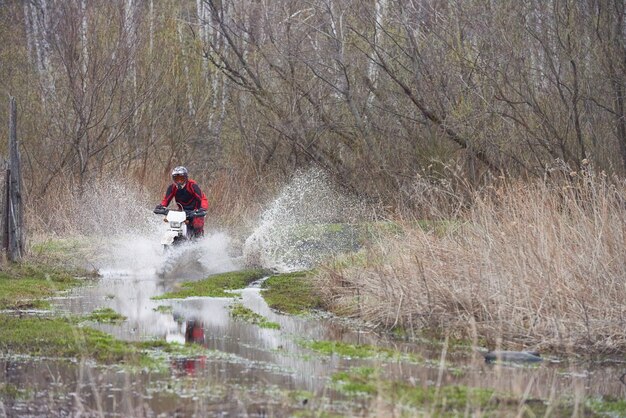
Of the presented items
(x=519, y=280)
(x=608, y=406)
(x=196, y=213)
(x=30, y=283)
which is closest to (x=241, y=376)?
(x=608, y=406)

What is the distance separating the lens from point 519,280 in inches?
482

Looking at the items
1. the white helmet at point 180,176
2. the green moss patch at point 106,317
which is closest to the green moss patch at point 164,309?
the green moss patch at point 106,317

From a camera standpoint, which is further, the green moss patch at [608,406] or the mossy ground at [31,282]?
the mossy ground at [31,282]

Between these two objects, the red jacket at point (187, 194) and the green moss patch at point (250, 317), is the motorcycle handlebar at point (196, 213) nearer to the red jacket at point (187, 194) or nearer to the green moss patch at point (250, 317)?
the red jacket at point (187, 194)

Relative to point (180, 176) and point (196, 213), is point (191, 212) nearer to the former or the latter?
point (196, 213)

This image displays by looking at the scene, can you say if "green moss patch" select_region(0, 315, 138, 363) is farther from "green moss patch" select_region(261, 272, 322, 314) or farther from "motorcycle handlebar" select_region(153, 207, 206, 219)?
"motorcycle handlebar" select_region(153, 207, 206, 219)

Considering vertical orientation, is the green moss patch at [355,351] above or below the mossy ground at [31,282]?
below

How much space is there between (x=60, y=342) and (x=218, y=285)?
22.3 ft

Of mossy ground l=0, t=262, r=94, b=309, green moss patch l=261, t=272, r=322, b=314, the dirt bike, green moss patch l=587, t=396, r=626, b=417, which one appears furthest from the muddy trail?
the dirt bike

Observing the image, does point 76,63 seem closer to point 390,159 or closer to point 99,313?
point 390,159

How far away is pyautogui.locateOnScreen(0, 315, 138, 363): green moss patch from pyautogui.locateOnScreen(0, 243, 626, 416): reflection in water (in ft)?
1.16

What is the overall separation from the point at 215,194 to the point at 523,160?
8.56m

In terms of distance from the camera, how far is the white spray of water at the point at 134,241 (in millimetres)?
20250

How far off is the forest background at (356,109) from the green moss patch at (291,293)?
0.42m
